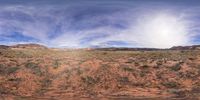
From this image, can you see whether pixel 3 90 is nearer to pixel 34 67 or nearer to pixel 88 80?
pixel 34 67

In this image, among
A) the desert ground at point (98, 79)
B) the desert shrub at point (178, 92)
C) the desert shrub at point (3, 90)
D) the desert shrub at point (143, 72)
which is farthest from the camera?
the desert shrub at point (143, 72)

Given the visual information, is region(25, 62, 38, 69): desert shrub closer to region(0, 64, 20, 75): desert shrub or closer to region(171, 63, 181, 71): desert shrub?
region(0, 64, 20, 75): desert shrub

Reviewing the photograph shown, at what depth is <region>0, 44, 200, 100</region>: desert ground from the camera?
4859cm

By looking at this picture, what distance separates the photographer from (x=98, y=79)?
2178 inches

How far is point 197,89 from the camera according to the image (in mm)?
51094

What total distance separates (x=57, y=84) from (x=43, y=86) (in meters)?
1.81

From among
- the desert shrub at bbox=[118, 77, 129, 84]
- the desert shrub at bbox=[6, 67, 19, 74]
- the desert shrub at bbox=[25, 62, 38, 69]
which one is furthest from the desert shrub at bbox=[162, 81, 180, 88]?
the desert shrub at bbox=[6, 67, 19, 74]

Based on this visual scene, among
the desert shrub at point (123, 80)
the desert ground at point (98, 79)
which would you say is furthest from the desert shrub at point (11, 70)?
the desert shrub at point (123, 80)

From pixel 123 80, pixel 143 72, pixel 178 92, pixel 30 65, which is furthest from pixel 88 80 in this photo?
pixel 178 92

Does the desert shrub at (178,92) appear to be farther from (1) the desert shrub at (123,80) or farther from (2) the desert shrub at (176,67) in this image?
(2) the desert shrub at (176,67)

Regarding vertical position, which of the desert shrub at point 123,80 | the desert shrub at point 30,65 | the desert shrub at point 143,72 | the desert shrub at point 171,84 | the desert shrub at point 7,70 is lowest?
the desert shrub at point 171,84

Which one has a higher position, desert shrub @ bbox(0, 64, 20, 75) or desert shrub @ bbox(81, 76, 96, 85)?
desert shrub @ bbox(0, 64, 20, 75)

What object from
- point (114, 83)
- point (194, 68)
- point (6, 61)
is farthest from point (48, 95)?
point (194, 68)

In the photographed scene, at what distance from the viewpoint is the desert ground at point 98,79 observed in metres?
48.6
